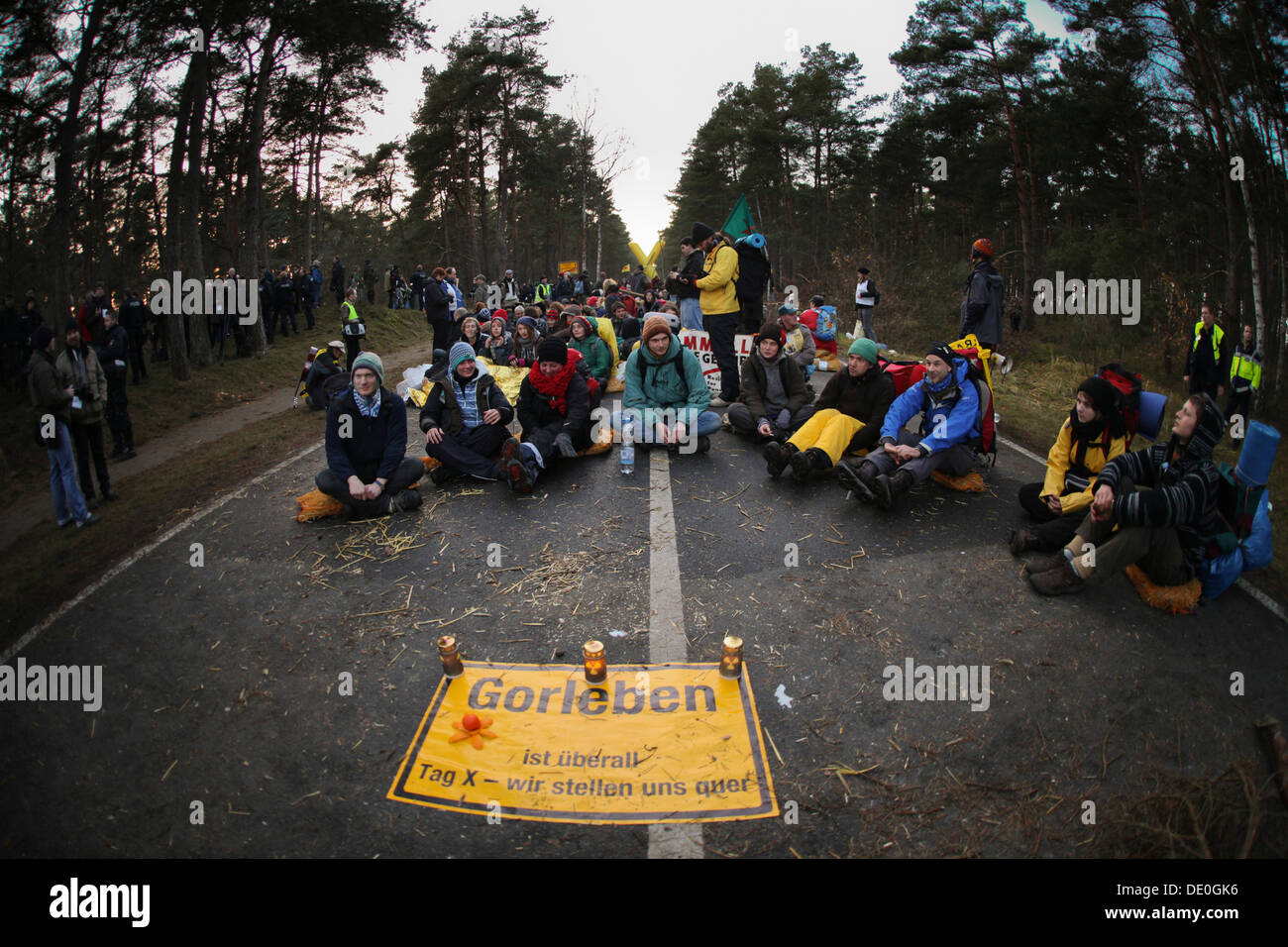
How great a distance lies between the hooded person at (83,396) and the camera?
340 inches

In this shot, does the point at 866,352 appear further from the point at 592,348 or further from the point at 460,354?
the point at 592,348

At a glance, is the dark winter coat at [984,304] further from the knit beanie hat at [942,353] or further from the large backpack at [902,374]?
the knit beanie hat at [942,353]

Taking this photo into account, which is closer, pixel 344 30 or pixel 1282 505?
pixel 1282 505

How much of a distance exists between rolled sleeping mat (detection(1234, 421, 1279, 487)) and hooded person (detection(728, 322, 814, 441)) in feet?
13.6

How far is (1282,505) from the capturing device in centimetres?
804

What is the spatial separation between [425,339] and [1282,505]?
86.0 ft

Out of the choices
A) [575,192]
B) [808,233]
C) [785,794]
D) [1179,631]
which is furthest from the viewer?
[575,192]

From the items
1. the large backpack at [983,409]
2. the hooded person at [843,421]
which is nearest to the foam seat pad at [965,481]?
the large backpack at [983,409]

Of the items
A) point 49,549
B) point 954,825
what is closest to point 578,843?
point 954,825

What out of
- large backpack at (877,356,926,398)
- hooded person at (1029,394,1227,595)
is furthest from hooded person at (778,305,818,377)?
hooded person at (1029,394,1227,595)

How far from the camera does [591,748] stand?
3.93 metres

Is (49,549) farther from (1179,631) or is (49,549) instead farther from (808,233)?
(808,233)

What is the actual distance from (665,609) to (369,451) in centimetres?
380

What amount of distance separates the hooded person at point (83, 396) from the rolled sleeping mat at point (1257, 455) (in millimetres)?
11986
